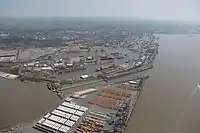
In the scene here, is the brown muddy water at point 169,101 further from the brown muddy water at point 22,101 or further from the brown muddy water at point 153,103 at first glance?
the brown muddy water at point 22,101

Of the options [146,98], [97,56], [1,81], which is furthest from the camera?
[97,56]

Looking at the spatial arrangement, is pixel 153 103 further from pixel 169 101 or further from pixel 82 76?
pixel 82 76

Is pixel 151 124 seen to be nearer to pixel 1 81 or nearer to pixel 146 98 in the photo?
pixel 146 98

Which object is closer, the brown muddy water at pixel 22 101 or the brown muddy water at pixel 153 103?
the brown muddy water at pixel 153 103

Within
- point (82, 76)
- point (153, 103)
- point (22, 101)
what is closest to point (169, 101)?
point (153, 103)

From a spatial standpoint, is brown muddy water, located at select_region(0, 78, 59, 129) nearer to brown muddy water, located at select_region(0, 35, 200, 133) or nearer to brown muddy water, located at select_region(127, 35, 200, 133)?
brown muddy water, located at select_region(0, 35, 200, 133)

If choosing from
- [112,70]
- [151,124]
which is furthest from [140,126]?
[112,70]

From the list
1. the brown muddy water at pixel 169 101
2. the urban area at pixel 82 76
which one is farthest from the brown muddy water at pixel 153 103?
the urban area at pixel 82 76
